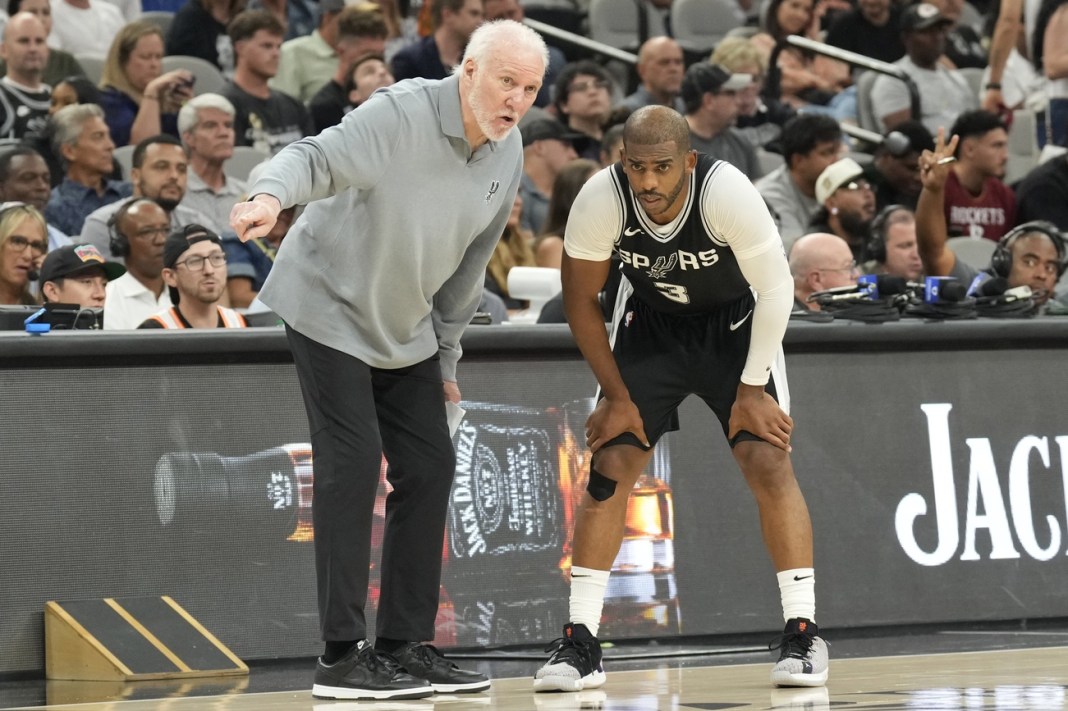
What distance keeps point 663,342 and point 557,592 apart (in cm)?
130

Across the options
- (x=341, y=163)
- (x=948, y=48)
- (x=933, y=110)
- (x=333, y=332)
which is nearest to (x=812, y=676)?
(x=333, y=332)

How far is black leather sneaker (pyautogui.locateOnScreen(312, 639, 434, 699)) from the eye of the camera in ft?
15.1

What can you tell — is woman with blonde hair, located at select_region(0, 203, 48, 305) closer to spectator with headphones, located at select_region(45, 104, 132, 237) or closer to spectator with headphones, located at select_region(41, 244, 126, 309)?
spectator with headphones, located at select_region(41, 244, 126, 309)

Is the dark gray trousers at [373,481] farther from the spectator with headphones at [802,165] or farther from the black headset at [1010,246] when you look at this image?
the spectator with headphones at [802,165]

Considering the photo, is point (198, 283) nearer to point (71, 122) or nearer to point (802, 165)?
point (71, 122)

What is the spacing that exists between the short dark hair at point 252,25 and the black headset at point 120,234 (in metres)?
2.38

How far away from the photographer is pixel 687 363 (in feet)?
16.8

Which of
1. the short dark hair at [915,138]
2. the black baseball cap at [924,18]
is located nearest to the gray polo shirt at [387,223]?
the short dark hair at [915,138]

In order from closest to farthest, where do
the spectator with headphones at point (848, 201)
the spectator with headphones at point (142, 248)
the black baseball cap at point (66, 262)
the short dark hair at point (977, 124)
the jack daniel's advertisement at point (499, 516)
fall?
the jack daniel's advertisement at point (499, 516), the black baseball cap at point (66, 262), the spectator with headphones at point (142, 248), the spectator with headphones at point (848, 201), the short dark hair at point (977, 124)

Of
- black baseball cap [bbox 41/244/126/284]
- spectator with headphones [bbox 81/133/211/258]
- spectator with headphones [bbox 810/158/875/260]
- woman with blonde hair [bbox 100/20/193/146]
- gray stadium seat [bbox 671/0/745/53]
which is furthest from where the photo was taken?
gray stadium seat [bbox 671/0/745/53]

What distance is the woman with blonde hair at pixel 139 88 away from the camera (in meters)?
9.55

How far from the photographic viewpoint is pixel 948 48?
13.7 metres

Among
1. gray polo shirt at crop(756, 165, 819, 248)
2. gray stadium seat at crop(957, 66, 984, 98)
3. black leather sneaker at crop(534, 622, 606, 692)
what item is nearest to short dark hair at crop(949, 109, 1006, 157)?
gray polo shirt at crop(756, 165, 819, 248)

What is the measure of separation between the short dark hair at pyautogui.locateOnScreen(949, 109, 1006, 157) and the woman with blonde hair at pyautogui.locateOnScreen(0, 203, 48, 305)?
5.61 metres
